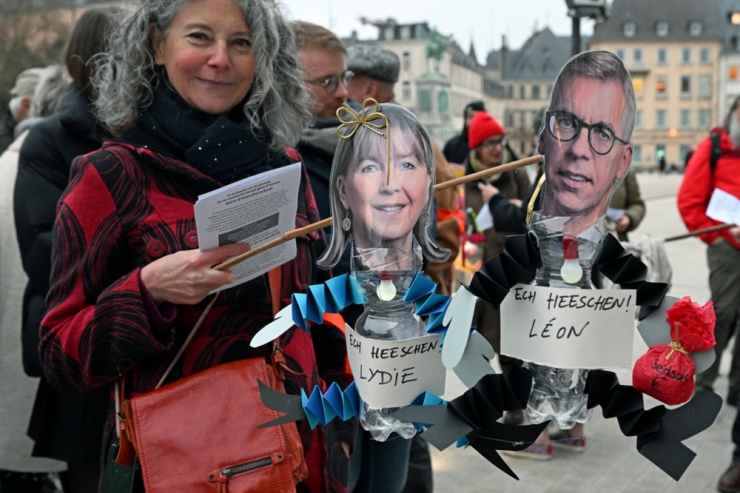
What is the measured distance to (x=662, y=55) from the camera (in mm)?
59625

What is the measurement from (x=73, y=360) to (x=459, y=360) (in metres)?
0.91

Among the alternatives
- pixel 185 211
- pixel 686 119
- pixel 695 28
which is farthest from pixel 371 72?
pixel 695 28

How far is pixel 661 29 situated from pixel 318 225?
6466 centimetres

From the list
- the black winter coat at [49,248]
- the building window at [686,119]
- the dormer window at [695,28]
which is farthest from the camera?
the building window at [686,119]

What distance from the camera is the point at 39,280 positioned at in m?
2.63

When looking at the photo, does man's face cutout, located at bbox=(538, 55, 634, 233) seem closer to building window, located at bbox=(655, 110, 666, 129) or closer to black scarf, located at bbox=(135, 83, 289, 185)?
black scarf, located at bbox=(135, 83, 289, 185)

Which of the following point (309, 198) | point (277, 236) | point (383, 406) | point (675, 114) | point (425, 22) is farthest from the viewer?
point (675, 114)

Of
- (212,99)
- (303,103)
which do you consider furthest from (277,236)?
(303,103)

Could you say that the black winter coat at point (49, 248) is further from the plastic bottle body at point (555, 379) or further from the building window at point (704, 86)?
the building window at point (704, 86)

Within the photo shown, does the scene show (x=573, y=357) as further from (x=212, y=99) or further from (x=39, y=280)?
(x=39, y=280)

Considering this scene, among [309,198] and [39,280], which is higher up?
[309,198]

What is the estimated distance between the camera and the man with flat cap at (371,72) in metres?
3.39

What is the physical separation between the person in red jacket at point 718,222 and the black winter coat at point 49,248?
366 cm

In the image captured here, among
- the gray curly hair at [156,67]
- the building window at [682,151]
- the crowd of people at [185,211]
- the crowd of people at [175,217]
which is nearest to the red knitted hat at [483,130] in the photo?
the crowd of people at [185,211]
